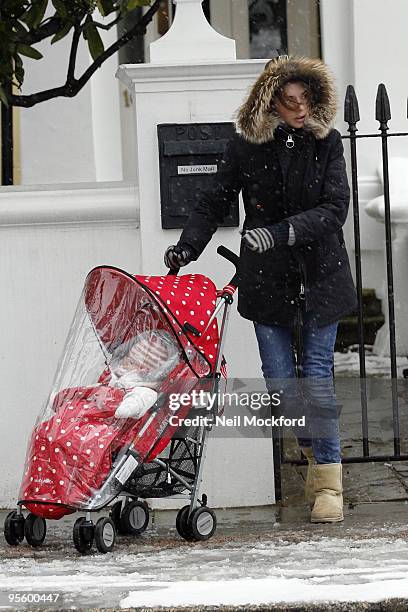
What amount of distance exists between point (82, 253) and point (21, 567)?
1674 mm

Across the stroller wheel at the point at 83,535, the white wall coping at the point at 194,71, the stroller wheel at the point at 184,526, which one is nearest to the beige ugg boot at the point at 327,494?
the stroller wheel at the point at 184,526

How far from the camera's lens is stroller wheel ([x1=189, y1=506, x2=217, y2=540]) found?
5027mm

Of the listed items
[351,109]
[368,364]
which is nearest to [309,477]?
[351,109]

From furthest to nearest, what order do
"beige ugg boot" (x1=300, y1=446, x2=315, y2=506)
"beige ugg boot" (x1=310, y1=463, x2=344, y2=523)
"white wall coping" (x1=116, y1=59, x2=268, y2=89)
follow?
1. "white wall coping" (x1=116, y1=59, x2=268, y2=89)
2. "beige ugg boot" (x1=300, y1=446, x2=315, y2=506)
3. "beige ugg boot" (x1=310, y1=463, x2=344, y2=523)

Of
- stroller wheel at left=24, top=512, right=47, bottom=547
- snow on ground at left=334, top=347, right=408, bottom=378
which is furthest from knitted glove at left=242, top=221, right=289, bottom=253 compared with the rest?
snow on ground at left=334, top=347, right=408, bottom=378

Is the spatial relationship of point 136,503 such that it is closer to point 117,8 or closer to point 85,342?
point 85,342

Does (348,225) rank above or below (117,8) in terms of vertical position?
below

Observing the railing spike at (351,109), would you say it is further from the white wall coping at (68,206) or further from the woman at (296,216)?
the white wall coping at (68,206)

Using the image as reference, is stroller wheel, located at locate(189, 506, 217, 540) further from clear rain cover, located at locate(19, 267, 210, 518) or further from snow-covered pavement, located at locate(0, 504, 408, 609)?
clear rain cover, located at locate(19, 267, 210, 518)

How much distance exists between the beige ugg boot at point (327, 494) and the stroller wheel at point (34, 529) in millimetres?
1158

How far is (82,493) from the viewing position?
15.5 ft

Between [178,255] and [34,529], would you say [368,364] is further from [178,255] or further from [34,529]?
[34,529]

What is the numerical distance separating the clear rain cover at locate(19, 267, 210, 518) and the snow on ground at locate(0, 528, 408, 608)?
27 centimetres

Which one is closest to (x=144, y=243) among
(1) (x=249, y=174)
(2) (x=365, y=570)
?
(1) (x=249, y=174)
